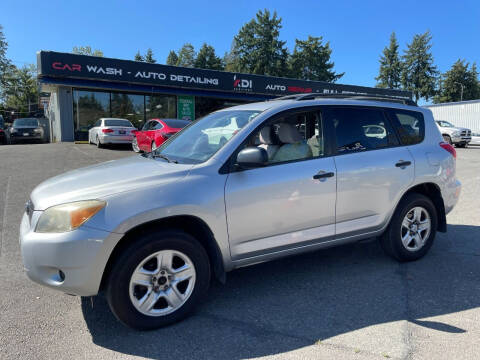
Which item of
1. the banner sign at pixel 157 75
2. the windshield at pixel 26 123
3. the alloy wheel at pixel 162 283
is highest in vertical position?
the banner sign at pixel 157 75

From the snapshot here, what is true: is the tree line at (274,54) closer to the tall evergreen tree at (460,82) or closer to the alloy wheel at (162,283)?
the tall evergreen tree at (460,82)

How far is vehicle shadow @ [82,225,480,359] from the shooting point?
9.25 ft

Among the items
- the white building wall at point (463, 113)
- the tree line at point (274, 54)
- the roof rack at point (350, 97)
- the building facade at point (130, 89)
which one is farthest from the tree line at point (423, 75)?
the roof rack at point (350, 97)

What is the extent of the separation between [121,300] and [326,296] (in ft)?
5.95

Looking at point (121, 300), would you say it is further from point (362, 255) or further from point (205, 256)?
point (362, 255)

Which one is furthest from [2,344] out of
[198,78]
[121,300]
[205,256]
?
[198,78]

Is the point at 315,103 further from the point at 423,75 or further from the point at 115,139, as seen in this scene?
the point at 423,75

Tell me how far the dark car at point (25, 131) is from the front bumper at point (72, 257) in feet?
77.2

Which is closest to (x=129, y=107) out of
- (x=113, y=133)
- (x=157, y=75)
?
(x=157, y=75)

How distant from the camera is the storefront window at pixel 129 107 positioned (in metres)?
21.8

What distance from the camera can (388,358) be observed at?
2.62 m

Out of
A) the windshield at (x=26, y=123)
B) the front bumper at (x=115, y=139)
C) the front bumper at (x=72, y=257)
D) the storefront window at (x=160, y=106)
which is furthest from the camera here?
the windshield at (x=26, y=123)

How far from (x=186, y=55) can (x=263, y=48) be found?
20.9 metres

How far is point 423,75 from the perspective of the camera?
215 ft
